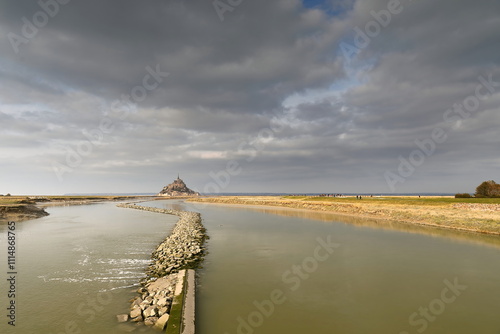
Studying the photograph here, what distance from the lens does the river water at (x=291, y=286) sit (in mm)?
9695

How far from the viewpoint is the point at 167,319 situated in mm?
9570

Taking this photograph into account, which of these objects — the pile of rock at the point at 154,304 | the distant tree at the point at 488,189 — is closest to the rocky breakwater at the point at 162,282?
the pile of rock at the point at 154,304

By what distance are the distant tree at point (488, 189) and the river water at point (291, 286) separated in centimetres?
4074

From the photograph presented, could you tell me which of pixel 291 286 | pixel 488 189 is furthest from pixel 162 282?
pixel 488 189

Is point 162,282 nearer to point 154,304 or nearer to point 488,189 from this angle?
point 154,304

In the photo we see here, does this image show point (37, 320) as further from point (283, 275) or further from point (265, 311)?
point (283, 275)

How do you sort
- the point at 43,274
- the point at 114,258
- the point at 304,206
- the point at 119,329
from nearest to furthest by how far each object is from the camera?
the point at 119,329 < the point at 43,274 < the point at 114,258 < the point at 304,206

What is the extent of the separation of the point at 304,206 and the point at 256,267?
58.8 m

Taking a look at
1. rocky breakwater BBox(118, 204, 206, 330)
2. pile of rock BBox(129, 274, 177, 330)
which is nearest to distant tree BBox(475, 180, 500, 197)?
rocky breakwater BBox(118, 204, 206, 330)

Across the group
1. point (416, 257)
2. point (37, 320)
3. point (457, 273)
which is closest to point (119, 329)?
point (37, 320)

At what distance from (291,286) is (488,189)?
66404 mm

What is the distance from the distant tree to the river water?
134ft

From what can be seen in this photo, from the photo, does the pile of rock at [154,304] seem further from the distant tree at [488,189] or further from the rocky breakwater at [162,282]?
the distant tree at [488,189]

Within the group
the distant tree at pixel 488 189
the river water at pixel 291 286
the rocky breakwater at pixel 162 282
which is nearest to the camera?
the river water at pixel 291 286
